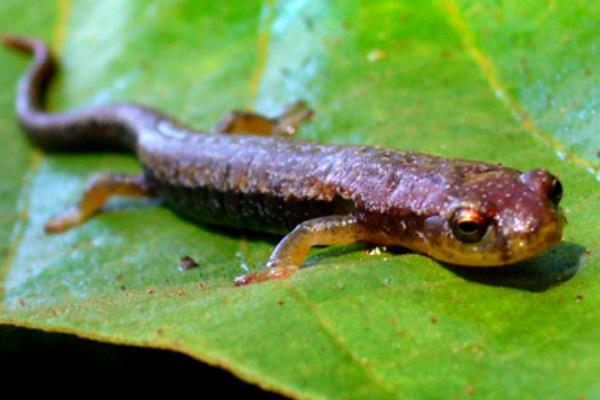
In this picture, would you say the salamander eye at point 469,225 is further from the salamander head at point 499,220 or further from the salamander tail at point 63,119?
the salamander tail at point 63,119

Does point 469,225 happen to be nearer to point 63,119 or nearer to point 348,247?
point 348,247

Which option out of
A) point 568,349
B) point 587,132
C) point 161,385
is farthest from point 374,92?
point 568,349

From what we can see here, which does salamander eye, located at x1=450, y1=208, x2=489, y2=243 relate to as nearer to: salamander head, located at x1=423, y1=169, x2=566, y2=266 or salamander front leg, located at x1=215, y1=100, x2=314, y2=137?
salamander head, located at x1=423, y1=169, x2=566, y2=266

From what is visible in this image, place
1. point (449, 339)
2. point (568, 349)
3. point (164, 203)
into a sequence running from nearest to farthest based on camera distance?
point (568, 349) → point (449, 339) → point (164, 203)

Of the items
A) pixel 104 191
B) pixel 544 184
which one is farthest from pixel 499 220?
pixel 104 191

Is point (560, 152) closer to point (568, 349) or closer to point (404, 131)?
point (404, 131)

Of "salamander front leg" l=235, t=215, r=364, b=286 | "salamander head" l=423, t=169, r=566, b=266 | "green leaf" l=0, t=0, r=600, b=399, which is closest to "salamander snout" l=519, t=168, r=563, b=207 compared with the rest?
"salamander head" l=423, t=169, r=566, b=266

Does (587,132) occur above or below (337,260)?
above
